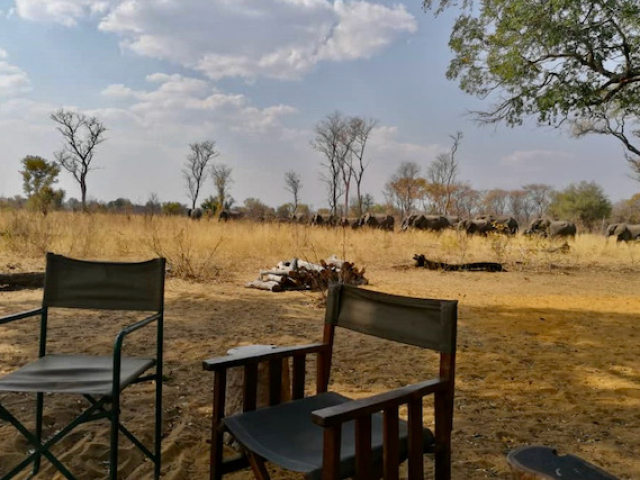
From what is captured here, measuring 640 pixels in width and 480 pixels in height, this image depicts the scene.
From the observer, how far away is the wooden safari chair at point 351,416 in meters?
1.22

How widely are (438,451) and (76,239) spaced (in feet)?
31.2

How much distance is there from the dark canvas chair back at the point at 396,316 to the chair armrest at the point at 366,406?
19 centimetres

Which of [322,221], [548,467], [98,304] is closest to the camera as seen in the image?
[548,467]

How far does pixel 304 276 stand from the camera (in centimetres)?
762

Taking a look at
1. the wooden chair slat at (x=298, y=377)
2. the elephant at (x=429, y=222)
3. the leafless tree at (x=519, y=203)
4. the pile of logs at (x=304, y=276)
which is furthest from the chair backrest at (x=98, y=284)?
the leafless tree at (x=519, y=203)

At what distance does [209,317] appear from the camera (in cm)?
529

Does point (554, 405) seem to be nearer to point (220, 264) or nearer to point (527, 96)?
point (527, 96)

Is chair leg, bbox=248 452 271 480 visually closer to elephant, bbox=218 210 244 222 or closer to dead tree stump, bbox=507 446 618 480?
dead tree stump, bbox=507 446 618 480

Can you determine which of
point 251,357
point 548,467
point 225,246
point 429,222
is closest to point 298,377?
point 251,357

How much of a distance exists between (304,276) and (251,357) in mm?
5941

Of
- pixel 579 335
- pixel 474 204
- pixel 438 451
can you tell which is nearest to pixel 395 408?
pixel 438 451

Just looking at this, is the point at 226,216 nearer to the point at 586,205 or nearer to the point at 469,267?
the point at 469,267

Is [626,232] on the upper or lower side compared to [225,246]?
upper

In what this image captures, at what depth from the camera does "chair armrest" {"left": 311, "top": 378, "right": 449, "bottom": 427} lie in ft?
3.71
